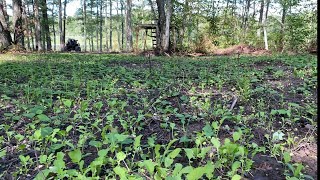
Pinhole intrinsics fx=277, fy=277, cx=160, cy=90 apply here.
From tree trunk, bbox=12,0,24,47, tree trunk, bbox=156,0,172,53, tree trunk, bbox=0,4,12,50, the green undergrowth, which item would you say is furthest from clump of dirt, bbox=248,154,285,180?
tree trunk, bbox=12,0,24,47

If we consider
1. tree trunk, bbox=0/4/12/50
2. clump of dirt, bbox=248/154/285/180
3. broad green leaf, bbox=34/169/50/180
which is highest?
tree trunk, bbox=0/4/12/50

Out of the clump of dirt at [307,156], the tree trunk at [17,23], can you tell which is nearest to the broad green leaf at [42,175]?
the clump of dirt at [307,156]

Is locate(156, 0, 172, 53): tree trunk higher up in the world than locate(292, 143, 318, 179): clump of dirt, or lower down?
higher up

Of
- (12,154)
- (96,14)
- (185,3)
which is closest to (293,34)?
(185,3)

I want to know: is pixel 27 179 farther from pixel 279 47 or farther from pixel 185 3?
pixel 185 3

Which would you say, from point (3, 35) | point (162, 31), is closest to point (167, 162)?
point (162, 31)

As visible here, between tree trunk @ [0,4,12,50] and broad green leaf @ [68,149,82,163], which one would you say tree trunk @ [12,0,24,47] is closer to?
tree trunk @ [0,4,12,50]

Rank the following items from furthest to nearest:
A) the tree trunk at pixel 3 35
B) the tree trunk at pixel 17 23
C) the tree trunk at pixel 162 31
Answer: the tree trunk at pixel 17 23 < the tree trunk at pixel 162 31 < the tree trunk at pixel 3 35

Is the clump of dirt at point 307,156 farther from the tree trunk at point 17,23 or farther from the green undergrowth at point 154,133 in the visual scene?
the tree trunk at point 17,23

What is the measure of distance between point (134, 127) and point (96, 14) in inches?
1474

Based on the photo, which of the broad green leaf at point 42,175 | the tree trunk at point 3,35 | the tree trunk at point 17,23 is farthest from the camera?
the tree trunk at point 17,23

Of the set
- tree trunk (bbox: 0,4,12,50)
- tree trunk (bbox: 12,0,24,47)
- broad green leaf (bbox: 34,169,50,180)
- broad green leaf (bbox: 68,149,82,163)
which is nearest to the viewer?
broad green leaf (bbox: 34,169,50,180)

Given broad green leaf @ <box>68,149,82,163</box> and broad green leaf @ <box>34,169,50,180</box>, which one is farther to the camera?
broad green leaf @ <box>68,149,82,163</box>

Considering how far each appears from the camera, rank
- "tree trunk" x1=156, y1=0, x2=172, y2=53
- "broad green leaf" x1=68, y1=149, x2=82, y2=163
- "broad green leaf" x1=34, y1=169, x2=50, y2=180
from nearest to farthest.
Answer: "broad green leaf" x1=34, y1=169, x2=50, y2=180, "broad green leaf" x1=68, y1=149, x2=82, y2=163, "tree trunk" x1=156, y1=0, x2=172, y2=53
